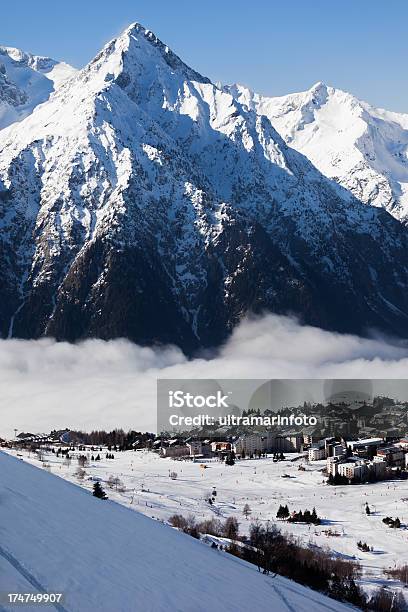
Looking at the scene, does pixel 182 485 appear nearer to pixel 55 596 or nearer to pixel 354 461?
pixel 354 461

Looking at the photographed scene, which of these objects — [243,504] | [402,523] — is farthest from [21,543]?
[243,504]

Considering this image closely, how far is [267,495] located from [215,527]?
4777cm

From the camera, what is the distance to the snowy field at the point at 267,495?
98.0 m

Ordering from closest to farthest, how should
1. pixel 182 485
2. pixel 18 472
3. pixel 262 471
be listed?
1. pixel 18 472
2. pixel 182 485
3. pixel 262 471

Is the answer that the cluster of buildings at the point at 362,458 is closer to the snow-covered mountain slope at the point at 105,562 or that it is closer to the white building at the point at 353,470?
the white building at the point at 353,470

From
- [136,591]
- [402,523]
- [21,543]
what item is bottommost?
[402,523]

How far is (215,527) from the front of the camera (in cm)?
9144

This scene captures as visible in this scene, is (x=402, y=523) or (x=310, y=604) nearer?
(x=310, y=604)

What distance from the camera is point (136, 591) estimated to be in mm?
29641

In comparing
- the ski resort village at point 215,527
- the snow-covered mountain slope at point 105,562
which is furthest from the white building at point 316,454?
the snow-covered mountain slope at point 105,562

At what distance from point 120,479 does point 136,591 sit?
380 feet

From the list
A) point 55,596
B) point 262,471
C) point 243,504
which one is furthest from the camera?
point 262,471

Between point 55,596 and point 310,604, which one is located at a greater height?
point 55,596

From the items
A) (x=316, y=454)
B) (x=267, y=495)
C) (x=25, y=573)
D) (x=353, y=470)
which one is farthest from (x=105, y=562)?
(x=316, y=454)
